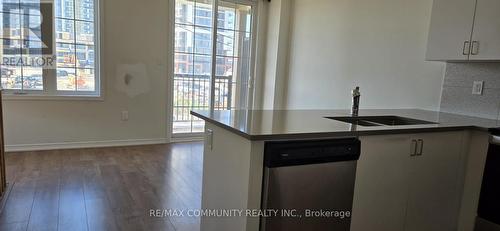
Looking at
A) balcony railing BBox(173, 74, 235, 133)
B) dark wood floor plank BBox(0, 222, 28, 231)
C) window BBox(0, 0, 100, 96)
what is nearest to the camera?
dark wood floor plank BBox(0, 222, 28, 231)

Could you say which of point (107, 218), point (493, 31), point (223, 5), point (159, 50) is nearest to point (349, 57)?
point (493, 31)

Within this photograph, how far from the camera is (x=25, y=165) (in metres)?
3.51

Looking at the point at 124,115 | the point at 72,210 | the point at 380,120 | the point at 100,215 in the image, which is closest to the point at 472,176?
the point at 380,120

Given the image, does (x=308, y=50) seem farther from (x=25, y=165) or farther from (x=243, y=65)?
(x=25, y=165)

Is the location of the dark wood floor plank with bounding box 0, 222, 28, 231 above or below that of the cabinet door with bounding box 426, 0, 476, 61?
below

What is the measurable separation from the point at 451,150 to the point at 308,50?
2746mm

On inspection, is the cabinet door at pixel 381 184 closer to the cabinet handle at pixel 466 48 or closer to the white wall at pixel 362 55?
the cabinet handle at pixel 466 48

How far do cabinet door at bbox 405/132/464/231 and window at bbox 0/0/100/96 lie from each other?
3.93 meters

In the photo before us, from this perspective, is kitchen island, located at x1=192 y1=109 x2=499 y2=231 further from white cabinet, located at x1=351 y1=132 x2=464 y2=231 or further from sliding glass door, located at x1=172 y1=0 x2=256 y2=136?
sliding glass door, located at x1=172 y1=0 x2=256 y2=136

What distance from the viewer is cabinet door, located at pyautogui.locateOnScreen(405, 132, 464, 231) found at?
6.95 ft

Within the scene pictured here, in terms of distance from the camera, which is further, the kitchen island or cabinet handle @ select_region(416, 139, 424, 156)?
cabinet handle @ select_region(416, 139, 424, 156)

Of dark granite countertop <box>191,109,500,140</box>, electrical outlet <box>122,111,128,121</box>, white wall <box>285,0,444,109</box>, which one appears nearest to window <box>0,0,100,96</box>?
electrical outlet <box>122,111,128,121</box>

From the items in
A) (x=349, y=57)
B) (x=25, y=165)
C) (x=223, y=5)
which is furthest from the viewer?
(x=223, y=5)

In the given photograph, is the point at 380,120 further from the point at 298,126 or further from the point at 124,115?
the point at 124,115
